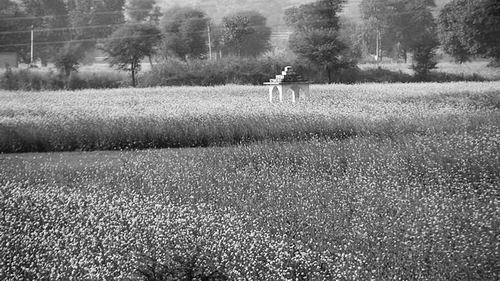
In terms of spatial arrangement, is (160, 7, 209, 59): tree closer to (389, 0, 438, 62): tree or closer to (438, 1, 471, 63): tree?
(389, 0, 438, 62): tree

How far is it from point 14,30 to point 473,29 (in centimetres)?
4402

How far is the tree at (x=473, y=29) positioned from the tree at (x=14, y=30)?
4046cm

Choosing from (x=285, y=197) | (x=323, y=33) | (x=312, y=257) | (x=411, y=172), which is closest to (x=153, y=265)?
(x=312, y=257)

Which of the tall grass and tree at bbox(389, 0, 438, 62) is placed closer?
the tall grass

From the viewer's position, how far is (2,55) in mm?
55250

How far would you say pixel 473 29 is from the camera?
133ft

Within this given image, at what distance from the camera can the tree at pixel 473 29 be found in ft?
120

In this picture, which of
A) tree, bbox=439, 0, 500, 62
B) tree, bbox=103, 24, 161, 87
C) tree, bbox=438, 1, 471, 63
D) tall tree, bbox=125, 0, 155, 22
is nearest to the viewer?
tree, bbox=439, 0, 500, 62

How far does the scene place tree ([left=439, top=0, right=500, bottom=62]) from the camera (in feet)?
120

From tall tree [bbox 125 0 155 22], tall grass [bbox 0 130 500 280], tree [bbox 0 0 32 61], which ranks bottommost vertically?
tall grass [bbox 0 130 500 280]

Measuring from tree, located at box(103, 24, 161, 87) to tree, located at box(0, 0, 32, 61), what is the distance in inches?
478

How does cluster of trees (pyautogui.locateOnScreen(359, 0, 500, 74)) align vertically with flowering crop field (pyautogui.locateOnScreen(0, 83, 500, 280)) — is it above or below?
above

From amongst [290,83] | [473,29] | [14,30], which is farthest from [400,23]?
[290,83]

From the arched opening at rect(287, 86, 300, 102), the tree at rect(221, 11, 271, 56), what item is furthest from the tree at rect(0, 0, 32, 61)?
the arched opening at rect(287, 86, 300, 102)
